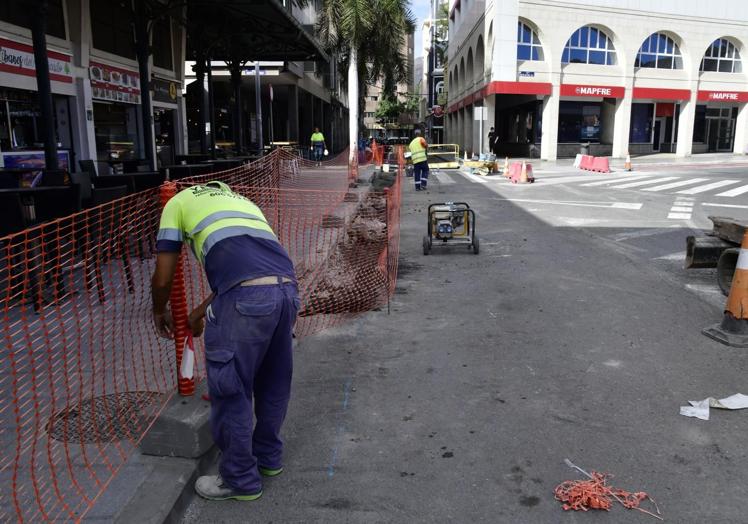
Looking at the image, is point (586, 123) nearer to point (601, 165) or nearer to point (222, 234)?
point (601, 165)

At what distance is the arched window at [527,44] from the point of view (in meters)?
38.8

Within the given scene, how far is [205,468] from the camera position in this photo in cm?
368

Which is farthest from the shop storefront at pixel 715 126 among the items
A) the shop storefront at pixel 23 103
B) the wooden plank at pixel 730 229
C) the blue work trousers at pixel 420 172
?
the shop storefront at pixel 23 103

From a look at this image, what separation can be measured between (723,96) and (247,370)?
48826 millimetres

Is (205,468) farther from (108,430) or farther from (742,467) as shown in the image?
(742,467)

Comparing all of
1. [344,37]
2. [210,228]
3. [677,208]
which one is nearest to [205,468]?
[210,228]

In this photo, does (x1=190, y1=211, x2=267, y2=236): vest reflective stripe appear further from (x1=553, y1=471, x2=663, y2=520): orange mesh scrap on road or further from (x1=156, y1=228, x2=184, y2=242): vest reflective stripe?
(x1=553, y1=471, x2=663, y2=520): orange mesh scrap on road

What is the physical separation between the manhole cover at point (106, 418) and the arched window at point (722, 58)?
48.7 metres

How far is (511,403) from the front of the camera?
4543mm

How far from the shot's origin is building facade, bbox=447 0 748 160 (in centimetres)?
3862

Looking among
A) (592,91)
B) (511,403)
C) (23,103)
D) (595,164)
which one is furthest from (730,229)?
(592,91)

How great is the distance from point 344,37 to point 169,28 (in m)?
10.7

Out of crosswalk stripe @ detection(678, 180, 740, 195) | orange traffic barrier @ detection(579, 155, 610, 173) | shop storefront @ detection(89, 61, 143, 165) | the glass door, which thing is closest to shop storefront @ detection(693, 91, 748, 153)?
the glass door

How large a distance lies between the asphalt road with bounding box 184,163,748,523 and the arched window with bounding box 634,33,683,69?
1513 inches
